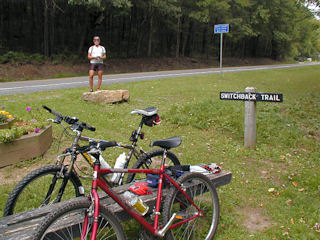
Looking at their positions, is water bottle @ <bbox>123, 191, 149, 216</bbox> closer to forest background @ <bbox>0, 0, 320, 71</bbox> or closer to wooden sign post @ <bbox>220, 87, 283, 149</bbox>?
wooden sign post @ <bbox>220, 87, 283, 149</bbox>

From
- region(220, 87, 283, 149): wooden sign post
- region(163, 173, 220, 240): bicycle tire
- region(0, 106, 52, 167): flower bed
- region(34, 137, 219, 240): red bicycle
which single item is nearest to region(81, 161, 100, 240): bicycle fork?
region(34, 137, 219, 240): red bicycle

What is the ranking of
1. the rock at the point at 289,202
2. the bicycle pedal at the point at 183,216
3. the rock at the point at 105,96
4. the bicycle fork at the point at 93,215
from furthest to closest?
the rock at the point at 105,96
the rock at the point at 289,202
the bicycle pedal at the point at 183,216
the bicycle fork at the point at 93,215

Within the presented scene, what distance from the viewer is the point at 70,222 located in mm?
2385

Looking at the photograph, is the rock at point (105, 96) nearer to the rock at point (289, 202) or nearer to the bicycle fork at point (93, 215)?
the rock at point (289, 202)

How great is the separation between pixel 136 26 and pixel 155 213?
102ft

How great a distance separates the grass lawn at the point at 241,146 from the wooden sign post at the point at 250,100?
264 mm

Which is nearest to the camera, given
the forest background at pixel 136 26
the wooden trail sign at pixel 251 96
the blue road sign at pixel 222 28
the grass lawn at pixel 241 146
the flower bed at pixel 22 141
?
the grass lawn at pixel 241 146

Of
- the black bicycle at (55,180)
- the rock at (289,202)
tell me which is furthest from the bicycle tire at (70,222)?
the rock at (289,202)

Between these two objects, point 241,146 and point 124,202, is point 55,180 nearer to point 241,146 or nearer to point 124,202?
point 124,202

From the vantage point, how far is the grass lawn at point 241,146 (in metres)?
3.93

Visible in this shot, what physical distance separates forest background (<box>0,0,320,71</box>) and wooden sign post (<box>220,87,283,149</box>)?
9911 millimetres

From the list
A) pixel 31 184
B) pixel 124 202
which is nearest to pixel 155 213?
pixel 124 202

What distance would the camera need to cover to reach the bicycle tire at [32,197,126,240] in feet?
7.11

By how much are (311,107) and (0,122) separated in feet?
29.4
